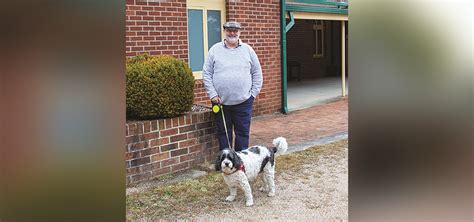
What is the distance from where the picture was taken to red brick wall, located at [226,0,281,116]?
8445mm

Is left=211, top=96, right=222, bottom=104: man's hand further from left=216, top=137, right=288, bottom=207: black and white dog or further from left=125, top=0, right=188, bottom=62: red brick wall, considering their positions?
left=125, top=0, right=188, bottom=62: red brick wall

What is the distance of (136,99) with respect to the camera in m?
4.91

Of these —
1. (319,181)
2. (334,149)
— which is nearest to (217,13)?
(334,149)

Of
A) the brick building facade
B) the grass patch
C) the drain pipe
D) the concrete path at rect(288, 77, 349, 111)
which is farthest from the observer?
the concrete path at rect(288, 77, 349, 111)

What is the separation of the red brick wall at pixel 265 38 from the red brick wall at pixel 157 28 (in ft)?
4.02

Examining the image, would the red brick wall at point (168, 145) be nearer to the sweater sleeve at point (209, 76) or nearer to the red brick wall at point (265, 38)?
the sweater sleeve at point (209, 76)

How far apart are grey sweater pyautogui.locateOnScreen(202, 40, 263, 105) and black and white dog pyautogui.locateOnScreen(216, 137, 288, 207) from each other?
71 cm

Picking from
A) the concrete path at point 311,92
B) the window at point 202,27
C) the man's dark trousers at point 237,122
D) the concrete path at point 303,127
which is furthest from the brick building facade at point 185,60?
the concrete path at point 311,92

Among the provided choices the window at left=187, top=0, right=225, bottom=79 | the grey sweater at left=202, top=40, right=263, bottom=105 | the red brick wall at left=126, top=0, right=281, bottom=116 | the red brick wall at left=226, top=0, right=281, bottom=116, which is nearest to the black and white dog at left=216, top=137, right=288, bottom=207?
the grey sweater at left=202, top=40, right=263, bottom=105

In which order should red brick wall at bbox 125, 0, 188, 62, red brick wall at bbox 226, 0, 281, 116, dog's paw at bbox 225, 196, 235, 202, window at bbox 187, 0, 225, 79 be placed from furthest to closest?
red brick wall at bbox 226, 0, 281, 116 < window at bbox 187, 0, 225, 79 < red brick wall at bbox 125, 0, 188, 62 < dog's paw at bbox 225, 196, 235, 202

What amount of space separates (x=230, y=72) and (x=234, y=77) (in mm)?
66
